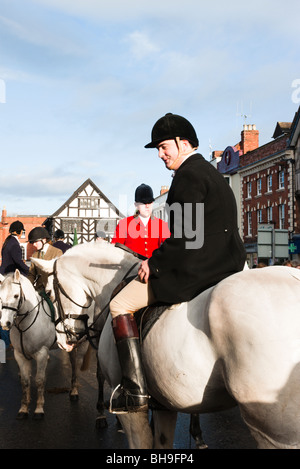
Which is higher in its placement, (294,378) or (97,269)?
(97,269)

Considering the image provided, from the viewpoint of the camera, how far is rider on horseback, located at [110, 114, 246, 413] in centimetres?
350

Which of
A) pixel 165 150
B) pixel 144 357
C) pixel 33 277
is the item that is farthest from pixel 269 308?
pixel 33 277

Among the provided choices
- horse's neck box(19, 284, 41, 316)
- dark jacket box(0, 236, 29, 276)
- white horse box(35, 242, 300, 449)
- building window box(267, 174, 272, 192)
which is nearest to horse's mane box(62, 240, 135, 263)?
white horse box(35, 242, 300, 449)

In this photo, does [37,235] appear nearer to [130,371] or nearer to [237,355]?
[130,371]

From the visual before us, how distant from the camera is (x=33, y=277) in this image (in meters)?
9.42

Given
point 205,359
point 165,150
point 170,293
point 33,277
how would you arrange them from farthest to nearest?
1. point 33,277
2. point 165,150
3. point 170,293
4. point 205,359

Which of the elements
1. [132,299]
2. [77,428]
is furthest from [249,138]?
[132,299]

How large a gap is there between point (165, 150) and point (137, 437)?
2.28m

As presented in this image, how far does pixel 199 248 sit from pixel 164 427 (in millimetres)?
1744

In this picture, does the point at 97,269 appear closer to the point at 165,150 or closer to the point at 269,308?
the point at 165,150

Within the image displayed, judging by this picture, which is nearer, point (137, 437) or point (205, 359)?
point (205, 359)

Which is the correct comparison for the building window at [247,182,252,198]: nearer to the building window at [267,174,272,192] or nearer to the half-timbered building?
the building window at [267,174,272,192]

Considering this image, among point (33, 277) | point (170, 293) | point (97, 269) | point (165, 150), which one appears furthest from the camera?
point (33, 277)

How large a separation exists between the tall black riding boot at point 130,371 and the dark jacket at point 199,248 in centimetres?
35
